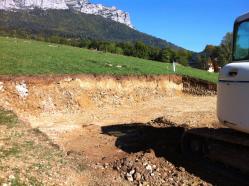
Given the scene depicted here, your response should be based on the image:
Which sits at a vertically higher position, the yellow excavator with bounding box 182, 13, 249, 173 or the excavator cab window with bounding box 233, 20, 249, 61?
the excavator cab window with bounding box 233, 20, 249, 61

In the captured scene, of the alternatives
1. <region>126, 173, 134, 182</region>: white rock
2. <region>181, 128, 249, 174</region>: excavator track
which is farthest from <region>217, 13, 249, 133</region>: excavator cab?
<region>126, 173, 134, 182</region>: white rock

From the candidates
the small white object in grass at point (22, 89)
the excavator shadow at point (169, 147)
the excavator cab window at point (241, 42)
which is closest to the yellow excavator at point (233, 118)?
the excavator cab window at point (241, 42)

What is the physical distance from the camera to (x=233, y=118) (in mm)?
8438

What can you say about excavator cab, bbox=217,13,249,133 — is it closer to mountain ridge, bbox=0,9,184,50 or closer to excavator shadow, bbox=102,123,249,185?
excavator shadow, bbox=102,123,249,185

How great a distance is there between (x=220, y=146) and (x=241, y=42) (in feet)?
8.10

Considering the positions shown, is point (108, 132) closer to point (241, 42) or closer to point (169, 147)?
point (169, 147)

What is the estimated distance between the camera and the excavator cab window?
344 inches

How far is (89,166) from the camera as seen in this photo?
9.80 m

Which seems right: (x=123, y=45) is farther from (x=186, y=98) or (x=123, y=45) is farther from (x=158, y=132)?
(x=158, y=132)

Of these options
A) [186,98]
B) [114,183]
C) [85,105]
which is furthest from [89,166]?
[186,98]

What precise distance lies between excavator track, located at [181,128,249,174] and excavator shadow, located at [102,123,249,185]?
124 mm

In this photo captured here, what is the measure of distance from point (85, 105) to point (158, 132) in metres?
6.22

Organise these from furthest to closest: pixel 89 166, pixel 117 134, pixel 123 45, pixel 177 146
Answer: pixel 123 45 → pixel 117 134 → pixel 177 146 → pixel 89 166

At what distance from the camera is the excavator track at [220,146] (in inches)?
360
